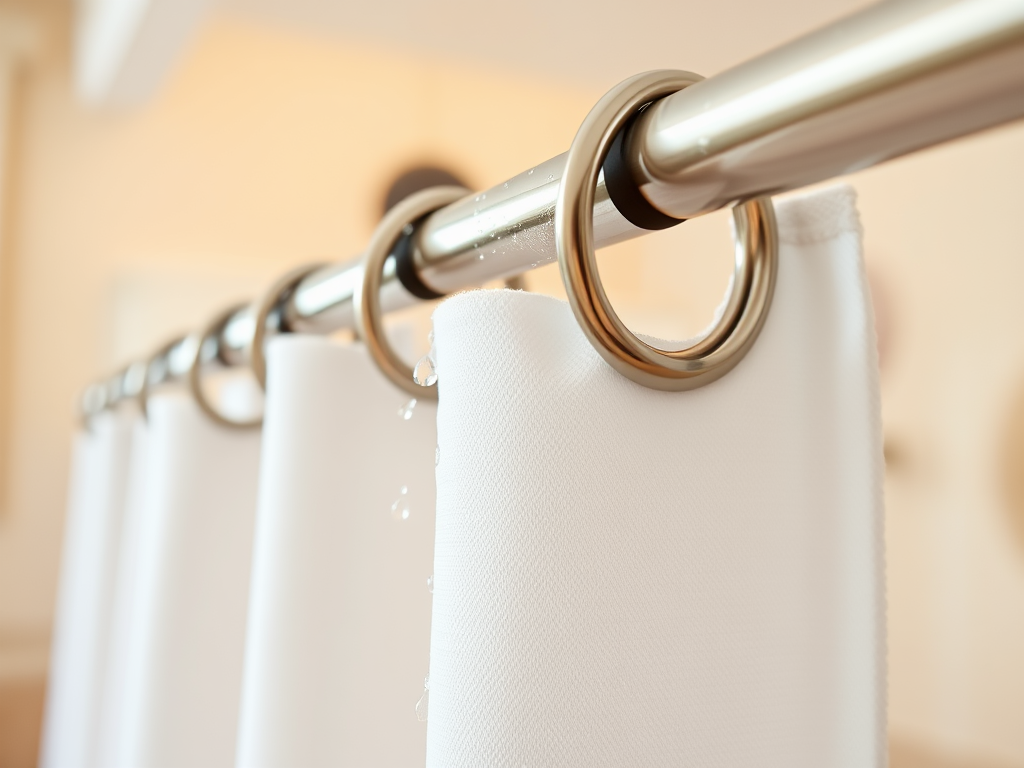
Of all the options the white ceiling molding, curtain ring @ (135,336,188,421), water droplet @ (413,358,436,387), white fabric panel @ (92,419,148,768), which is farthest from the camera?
the white ceiling molding

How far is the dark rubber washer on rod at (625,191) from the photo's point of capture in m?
0.28

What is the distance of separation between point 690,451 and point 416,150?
7.78 feet

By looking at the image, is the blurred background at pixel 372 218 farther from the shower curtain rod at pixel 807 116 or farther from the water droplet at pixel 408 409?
the shower curtain rod at pixel 807 116

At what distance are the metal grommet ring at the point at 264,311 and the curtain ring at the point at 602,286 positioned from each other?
371mm

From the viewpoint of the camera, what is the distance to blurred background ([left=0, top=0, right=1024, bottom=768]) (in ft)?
5.92

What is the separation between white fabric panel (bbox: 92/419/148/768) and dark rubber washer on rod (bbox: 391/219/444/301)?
0.38 metres

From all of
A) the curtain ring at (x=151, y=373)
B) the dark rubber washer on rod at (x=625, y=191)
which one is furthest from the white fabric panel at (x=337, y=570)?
the curtain ring at (x=151, y=373)

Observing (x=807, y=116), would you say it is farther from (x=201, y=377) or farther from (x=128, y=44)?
(x=128, y=44)

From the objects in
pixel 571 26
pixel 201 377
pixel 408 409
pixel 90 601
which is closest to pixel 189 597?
pixel 201 377

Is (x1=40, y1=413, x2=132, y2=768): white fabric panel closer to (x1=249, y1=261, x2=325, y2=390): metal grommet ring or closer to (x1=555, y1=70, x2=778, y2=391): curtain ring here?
(x1=249, y1=261, x2=325, y2=390): metal grommet ring

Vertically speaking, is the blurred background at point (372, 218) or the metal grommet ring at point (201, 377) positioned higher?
the blurred background at point (372, 218)

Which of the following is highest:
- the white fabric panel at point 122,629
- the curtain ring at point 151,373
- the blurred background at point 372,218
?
the blurred background at point 372,218

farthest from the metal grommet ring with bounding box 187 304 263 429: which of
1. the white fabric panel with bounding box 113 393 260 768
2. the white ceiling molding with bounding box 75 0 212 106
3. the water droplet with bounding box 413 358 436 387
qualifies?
the white ceiling molding with bounding box 75 0 212 106

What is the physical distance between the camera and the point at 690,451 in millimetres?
291
